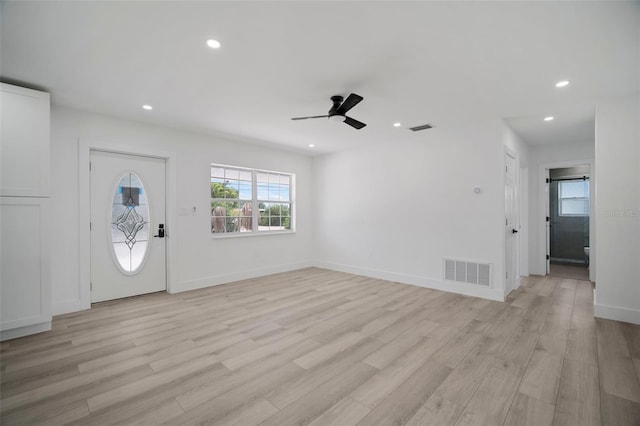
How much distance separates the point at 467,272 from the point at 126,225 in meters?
5.29

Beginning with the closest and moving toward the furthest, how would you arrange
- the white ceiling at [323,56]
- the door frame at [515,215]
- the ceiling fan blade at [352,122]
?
the white ceiling at [323,56]
the ceiling fan blade at [352,122]
the door frame at [515,215]

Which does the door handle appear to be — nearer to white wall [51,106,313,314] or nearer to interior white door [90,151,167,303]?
interior white door [90,151,167,303]

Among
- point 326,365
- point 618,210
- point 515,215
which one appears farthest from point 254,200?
point 618,210

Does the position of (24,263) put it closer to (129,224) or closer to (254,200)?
(129,224)

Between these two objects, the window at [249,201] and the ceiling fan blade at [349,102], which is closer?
the ceiling fan blade at [349,102]

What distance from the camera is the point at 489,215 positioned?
4164 millimetres

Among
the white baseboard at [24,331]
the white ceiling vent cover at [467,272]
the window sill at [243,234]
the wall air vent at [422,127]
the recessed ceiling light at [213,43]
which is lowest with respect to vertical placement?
the white baseboard at [24,331]

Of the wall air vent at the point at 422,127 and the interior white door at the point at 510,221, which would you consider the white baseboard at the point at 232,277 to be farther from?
the interior white door at the point at 510,221

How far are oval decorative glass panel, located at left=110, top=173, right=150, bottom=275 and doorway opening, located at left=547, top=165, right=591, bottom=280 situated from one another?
28.8 feet

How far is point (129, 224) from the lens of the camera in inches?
167

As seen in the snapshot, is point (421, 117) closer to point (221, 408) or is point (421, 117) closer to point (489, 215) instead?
point (489, 215)

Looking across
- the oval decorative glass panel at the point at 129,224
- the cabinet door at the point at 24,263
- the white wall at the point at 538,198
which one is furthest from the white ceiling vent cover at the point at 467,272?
the cabinet door at the point at 24,263

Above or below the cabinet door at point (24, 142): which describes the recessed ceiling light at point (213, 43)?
above

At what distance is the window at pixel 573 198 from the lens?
7.05m
